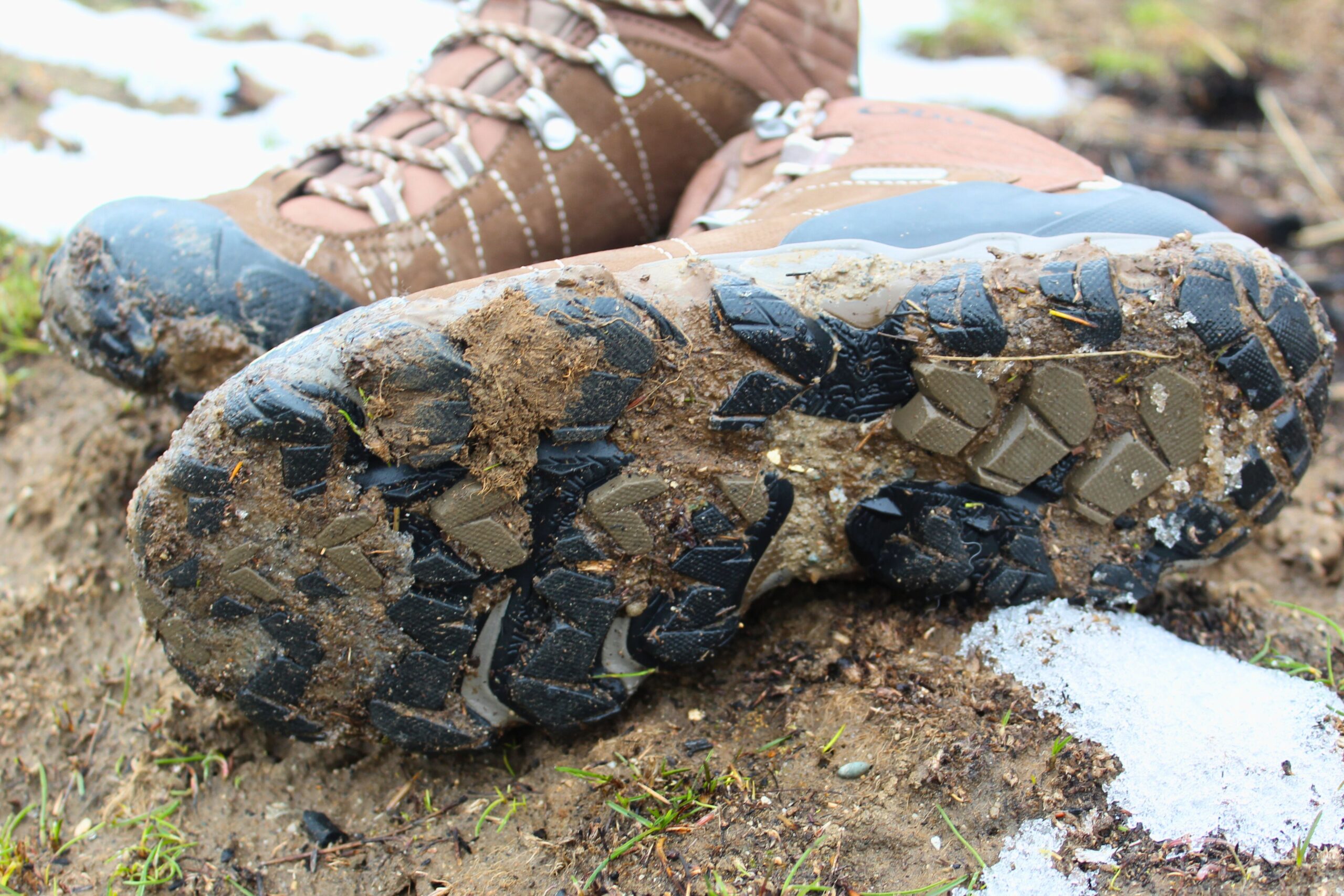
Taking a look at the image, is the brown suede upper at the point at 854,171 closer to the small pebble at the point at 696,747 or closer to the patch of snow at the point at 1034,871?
the small pebble at the point at 696,747

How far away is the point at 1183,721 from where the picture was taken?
1.37m

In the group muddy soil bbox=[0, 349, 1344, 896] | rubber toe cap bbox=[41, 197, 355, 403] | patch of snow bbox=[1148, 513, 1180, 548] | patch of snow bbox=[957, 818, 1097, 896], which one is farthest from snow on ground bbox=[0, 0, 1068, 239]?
patch of snow bbox=[957, 818, 1097, 896]

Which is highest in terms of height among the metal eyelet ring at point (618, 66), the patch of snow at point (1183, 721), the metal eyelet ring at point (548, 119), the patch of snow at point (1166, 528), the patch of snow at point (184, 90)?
the metal eyelet ring at point (618, 66)

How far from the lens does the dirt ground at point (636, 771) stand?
1.24 metres

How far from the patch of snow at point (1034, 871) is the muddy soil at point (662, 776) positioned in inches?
0.6

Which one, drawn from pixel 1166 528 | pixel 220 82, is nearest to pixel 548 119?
pixel 1166 528

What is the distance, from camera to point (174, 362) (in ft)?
5.49

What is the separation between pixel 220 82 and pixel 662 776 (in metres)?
3.22

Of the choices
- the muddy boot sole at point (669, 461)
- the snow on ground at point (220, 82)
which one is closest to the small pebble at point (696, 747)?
the muddy boot sole at point (669, 461)

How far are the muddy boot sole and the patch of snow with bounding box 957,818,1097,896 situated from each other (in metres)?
0.36

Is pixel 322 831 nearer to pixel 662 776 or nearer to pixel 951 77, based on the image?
pixel 662 776

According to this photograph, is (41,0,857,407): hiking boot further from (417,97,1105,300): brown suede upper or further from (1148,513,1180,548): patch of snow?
(1148,513,1180,548): patch of snow

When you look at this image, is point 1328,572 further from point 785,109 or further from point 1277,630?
point 785,109

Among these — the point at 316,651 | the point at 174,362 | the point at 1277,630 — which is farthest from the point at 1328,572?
the point at 174,362
